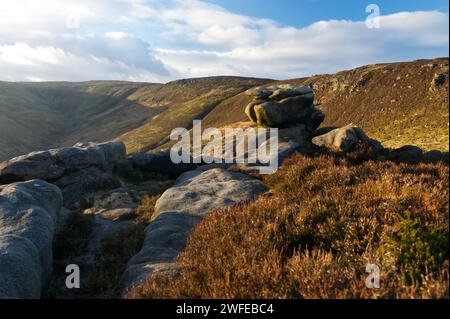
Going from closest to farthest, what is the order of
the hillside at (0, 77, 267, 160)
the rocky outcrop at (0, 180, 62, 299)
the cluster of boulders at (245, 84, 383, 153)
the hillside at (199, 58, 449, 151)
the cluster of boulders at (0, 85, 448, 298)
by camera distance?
the rocky outcrop at (0, 180, 62, 299), the cluster of boulders at (0, 85, 448, 298), the cluster of boulders at (245, 84, 383, 153), the hillside at (199, 58, 449, 151), the hillside at (0, 77, 267, 160)

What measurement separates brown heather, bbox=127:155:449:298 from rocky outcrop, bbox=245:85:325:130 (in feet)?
47.2

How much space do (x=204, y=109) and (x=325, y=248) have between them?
10584 cm

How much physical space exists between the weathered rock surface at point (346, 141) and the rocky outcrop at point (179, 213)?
4.88 meters

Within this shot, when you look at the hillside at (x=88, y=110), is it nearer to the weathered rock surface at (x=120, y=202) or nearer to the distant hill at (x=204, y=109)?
the distant hill at (x=204, y=109)

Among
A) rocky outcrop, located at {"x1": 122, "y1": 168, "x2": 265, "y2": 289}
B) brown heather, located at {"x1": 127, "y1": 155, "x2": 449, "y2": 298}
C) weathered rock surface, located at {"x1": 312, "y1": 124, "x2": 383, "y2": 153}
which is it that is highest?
weathered rock surface, located at {"x1": 312, "y1": 124, "x2": 383, "y2": 153}

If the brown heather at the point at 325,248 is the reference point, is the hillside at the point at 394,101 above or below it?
above

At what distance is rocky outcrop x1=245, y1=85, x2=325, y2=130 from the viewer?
2338 centimetres

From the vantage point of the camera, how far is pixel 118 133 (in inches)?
4321

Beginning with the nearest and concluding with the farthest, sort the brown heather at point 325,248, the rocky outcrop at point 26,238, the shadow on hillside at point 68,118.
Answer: the brown heather at point 325,248 → the rocky outcrop at point 26,238 → the shadow on hillside at point 68,118

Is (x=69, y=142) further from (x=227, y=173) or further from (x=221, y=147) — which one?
(x=227, y=173)

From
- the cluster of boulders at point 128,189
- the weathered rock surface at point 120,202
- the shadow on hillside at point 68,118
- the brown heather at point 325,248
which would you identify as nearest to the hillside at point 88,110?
the shadow on hillside at point 68,118

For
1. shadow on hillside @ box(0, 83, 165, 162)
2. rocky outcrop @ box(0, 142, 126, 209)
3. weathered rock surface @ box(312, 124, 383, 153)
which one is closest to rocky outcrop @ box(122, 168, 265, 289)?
weathered rock surface @ box(312, 124, 383, 153)

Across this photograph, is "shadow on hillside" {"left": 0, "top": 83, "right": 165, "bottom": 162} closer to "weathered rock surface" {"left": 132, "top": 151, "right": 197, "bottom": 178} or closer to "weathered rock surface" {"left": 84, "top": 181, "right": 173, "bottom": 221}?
"weathered rock surface" {"left": 132, "top": 151, "right": 197, "bottom": 178}

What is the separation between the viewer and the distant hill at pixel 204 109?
168 feet
